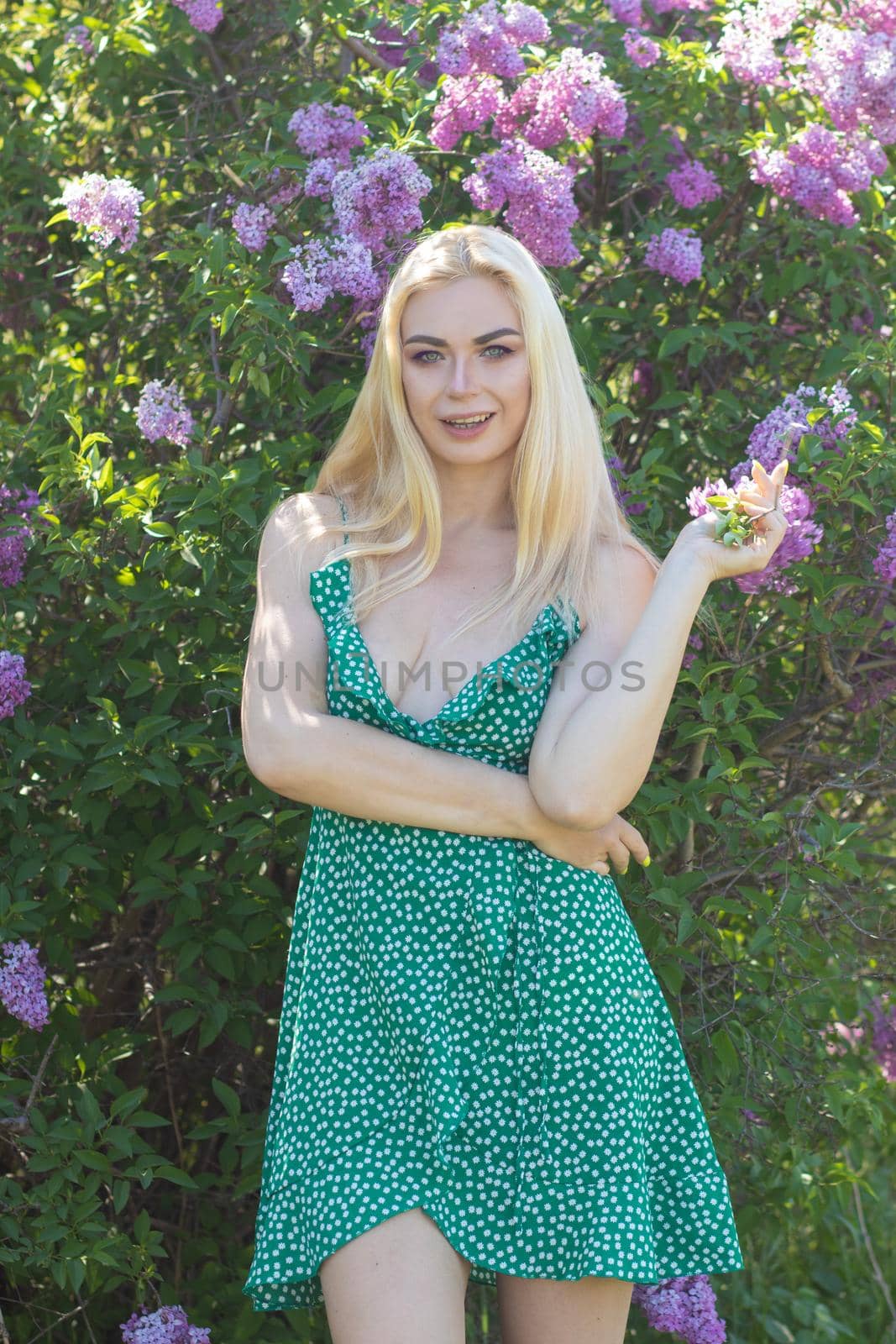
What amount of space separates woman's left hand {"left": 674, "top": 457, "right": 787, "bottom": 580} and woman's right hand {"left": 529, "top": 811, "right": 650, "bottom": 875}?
0.38 meters

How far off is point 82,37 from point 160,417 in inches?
40.1

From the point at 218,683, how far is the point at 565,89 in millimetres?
1294

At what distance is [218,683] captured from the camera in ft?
9.41

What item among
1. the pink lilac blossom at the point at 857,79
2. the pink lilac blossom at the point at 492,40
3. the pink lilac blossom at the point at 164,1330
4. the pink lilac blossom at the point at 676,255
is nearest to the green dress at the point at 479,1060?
the pink lilac blossom at the point at 164,1330

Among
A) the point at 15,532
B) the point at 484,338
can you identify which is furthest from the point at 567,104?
the point at 15,532

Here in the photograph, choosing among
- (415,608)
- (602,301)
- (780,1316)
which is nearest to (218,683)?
(415,608)

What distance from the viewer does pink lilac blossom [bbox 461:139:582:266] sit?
294cm

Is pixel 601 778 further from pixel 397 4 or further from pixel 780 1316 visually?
pixel 780 1316

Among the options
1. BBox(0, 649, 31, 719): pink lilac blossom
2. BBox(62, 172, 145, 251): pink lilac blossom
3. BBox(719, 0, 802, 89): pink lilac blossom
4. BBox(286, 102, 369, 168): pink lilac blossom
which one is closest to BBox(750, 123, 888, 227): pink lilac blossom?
BBox(719, 0, 802, 89): pink lilac blossom

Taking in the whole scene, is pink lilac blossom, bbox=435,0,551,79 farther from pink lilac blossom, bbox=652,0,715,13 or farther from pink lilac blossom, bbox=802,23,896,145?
pink lilac blossom, bbox=802,23,896,145

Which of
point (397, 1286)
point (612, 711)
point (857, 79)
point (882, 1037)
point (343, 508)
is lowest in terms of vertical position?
point (882, 1037)

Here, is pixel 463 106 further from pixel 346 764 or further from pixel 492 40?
pixel 346 764

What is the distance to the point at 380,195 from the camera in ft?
9.20

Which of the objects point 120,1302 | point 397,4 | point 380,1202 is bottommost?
point 120,1302
